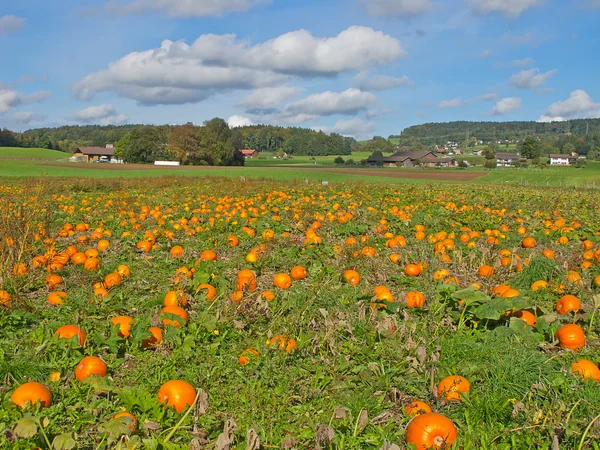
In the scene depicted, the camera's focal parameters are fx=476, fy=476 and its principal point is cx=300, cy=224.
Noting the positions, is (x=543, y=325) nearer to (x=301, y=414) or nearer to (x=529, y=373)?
(x=529, y=373)

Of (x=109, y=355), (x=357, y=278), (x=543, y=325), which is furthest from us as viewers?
(x=357, y=278)

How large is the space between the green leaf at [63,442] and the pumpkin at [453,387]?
2638 millimetres

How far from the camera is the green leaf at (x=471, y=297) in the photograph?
4.88 m

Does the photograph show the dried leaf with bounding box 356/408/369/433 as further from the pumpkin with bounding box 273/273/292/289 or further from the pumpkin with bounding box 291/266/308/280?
the pumpkin with bounding box 291/266/308/280

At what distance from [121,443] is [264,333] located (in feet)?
6.61

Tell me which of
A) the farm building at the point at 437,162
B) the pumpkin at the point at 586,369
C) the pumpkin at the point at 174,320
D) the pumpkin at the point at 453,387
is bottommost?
the pumpkin at the point at 453,387

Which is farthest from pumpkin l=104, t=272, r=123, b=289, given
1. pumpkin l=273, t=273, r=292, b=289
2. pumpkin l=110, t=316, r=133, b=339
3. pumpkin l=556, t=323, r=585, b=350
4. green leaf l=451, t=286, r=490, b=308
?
pumpkin l=556, t=323, r=585, b=350

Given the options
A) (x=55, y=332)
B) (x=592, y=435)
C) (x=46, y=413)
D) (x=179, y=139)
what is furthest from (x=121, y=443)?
(x=179, y=139)

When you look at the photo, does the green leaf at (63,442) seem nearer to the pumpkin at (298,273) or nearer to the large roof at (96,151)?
the pumpkin at (298,273)

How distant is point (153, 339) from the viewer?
4.56 meters

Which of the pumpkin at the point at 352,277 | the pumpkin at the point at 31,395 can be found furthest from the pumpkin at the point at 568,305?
the pumpkin at the point at 31,395

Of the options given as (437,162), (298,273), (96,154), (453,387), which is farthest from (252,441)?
(96,154)

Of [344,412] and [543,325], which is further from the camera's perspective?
[543,325]

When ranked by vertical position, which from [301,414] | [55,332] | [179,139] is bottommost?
[301,414]
